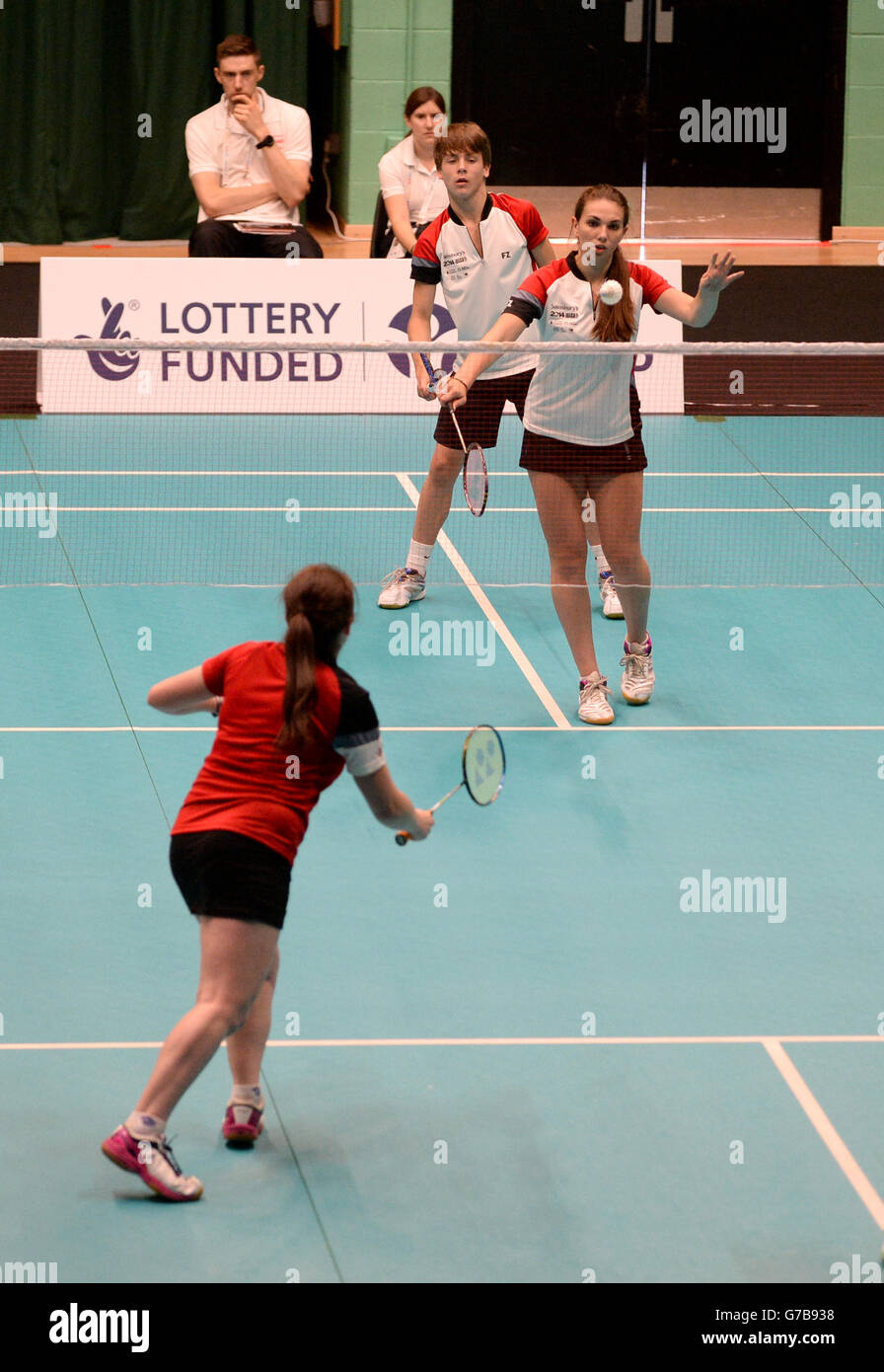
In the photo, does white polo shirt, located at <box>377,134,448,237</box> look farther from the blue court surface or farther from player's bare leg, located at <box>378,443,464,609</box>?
player's bare leg, located at <box>378,443,464,609</box>

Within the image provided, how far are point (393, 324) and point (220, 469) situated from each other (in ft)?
6.39

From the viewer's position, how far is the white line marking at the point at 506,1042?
4.96 meters

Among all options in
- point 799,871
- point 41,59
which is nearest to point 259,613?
point 799,871

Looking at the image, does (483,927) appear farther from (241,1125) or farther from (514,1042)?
(241,1125)

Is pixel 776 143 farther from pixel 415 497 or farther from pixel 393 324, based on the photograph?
pixel 415 497

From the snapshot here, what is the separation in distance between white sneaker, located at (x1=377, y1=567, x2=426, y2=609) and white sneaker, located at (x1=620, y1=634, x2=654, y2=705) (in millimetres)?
1427

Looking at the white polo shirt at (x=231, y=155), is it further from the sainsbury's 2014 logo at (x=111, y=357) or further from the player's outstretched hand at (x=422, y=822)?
the player's outstretched hand at (x=422, y=822)

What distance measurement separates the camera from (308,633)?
13.4 feet

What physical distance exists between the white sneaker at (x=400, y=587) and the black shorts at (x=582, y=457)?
1.64 meters

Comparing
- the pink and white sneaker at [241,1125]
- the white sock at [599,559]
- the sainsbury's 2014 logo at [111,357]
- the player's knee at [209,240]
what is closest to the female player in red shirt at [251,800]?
the pink and white sneaker at [241,1125]

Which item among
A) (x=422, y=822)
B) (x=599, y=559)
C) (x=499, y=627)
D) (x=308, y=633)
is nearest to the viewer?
(x=308, y=633)

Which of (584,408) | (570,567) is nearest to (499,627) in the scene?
(570,567)

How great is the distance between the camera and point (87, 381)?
12.0 meters

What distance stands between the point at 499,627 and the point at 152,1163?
15.0 feet
